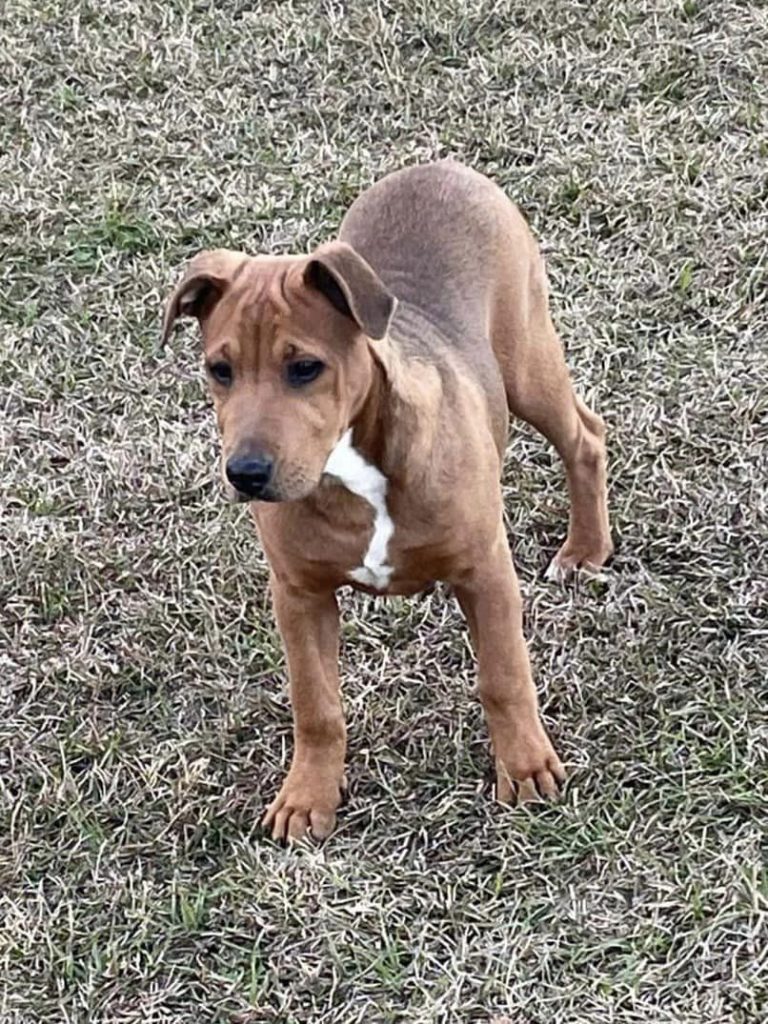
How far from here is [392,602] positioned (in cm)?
556

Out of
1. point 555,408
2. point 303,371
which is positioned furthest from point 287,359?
point 555,408

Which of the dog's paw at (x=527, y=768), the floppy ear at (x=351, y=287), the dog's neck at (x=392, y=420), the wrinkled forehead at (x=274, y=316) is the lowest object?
the dog's paw at (x=527, y=768)

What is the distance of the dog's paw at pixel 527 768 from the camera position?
482 centimetres

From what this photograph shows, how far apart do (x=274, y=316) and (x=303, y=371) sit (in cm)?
15

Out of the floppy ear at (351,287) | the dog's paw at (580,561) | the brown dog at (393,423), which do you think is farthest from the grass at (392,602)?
the floppy ear at (351,287)

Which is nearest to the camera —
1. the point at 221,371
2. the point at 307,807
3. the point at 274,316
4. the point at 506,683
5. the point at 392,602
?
the point at 274,316

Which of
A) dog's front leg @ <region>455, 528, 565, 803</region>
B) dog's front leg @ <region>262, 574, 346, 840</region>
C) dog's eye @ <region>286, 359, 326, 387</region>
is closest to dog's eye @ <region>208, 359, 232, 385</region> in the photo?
dog's eye @ <region>286, 359, 326, 387</region>

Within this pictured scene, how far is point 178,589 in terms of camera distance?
19.1 feet

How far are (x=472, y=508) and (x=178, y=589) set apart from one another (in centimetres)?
165

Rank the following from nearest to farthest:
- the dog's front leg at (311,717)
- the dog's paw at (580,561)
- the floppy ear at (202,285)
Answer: the floppy ear at (202,285) < the dog's front leg at (311,717) < the dog's paw at (580,561)

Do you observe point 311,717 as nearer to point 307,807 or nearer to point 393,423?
point 307,807

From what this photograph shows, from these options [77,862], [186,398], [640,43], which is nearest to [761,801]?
[77,862]

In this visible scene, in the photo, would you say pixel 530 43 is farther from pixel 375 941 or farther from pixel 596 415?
pixel 375 941

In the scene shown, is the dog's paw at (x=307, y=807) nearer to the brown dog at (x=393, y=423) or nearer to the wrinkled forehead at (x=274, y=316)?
the brown dog at (x=393, y=423)
